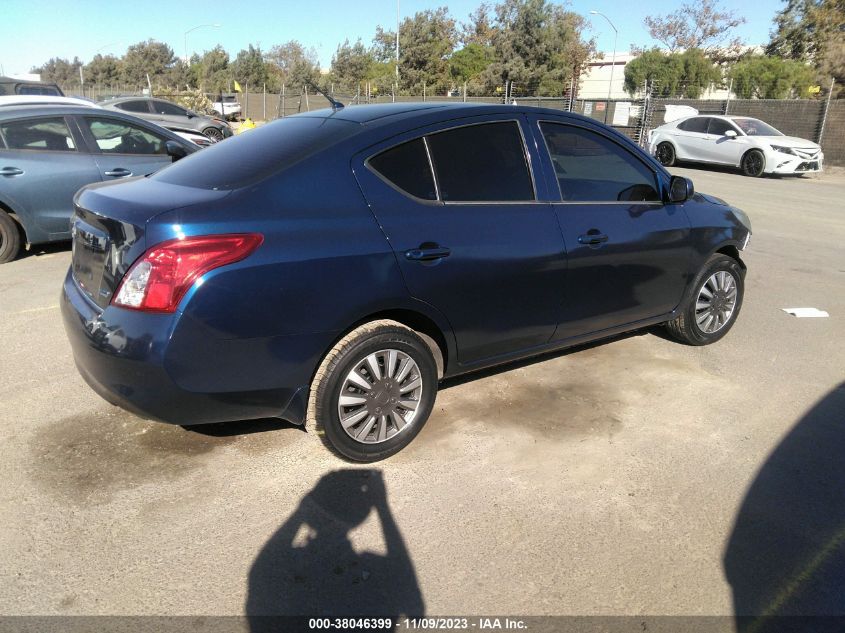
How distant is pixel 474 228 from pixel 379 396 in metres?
0.99

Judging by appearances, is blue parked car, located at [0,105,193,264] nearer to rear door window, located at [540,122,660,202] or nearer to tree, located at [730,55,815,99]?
rear door window, located at [540,122,660,202]

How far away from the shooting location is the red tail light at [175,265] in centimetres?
A: 268

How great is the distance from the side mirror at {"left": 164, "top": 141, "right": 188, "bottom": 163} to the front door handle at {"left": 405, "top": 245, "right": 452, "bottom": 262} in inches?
206


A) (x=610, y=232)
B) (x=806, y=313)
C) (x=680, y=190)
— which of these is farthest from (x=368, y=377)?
(x=806, y=313)

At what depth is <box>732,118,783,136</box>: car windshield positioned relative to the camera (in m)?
17.8

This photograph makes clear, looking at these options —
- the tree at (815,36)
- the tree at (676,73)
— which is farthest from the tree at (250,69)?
the tree at (815,36)

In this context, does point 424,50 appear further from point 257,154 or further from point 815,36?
point 257,154

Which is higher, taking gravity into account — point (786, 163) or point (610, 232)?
point (610, 232)

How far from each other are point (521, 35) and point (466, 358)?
52.3 metres

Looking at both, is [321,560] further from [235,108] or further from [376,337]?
[235,108]

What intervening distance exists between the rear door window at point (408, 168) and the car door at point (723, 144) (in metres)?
16.9

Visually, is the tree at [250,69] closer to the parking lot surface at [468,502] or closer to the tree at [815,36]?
the tree at [815,36]

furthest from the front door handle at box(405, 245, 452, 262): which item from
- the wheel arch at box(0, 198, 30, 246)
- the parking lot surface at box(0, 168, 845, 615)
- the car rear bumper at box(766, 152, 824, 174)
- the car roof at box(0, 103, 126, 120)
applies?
the car rear bumper at box(766, 152, 824, 174)

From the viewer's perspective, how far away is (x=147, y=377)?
2756 millimetres
